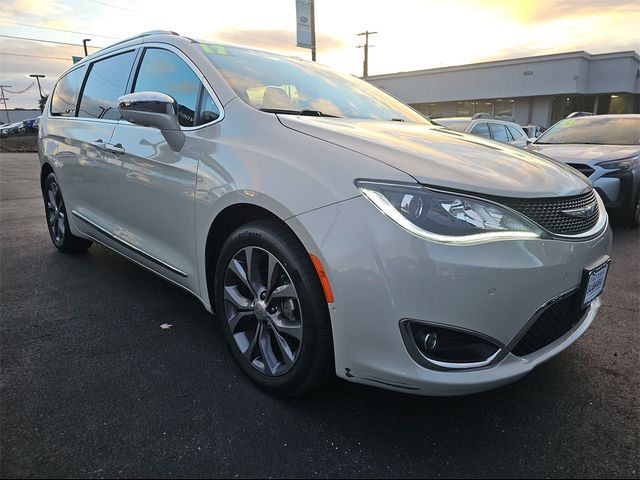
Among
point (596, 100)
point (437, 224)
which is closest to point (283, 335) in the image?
point (437, 224)

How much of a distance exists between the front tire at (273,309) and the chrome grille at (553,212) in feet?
2.73

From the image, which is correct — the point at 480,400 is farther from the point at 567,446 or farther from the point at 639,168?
the point at 639,168

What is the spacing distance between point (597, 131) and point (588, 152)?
1.15m

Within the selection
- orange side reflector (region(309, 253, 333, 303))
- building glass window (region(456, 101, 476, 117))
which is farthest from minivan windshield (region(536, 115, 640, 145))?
building glass window (region(456, 101, 476, 117))

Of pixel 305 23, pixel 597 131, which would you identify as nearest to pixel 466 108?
→ pixel 305 23

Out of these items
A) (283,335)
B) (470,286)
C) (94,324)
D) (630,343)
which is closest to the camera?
(470,286)

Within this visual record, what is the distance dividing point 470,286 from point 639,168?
199 inches

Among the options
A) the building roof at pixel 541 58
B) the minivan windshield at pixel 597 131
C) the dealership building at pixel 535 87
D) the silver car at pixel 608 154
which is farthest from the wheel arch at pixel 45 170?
the building roof at pixel 541 58

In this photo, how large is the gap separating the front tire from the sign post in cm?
1425

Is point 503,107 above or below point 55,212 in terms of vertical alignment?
above

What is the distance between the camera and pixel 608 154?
18.0ft

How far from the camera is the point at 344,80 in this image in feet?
11.0

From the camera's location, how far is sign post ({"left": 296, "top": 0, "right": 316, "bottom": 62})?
1483 centimetres

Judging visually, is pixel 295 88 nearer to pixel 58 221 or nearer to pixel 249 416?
pixel 249 416
